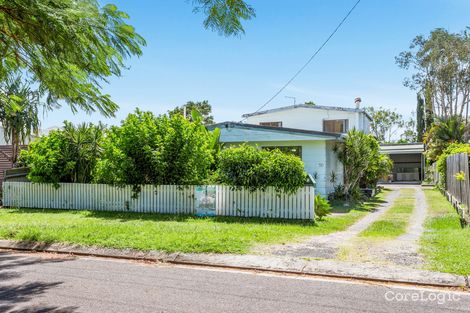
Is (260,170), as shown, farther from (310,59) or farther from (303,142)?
(310,59)

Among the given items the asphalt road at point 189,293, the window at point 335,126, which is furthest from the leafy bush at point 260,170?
the window at point 335,126

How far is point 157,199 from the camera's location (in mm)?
13836

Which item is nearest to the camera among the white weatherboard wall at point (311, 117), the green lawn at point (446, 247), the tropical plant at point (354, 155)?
the green lawn at point (446, 247)

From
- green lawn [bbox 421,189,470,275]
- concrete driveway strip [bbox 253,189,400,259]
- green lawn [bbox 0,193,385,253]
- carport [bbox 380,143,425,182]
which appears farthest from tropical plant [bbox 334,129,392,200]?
carport [bbox 380,143,425,182]

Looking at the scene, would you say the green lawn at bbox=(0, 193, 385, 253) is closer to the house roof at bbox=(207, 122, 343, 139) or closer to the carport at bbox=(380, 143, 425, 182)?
the house roof at bbox=(207, 122, 343, 139)

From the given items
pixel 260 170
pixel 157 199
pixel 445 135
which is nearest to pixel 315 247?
pixel 260 170

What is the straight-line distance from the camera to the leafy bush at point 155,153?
1358 centimetres

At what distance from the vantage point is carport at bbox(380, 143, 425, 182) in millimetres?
42844

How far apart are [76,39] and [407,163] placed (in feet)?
150

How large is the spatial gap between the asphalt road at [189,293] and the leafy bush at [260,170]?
5769 mm

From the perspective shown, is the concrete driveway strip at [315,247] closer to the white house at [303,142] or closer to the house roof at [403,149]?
the white house at [303,142]

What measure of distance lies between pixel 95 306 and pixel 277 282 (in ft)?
8.79

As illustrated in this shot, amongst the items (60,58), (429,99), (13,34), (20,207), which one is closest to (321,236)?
(60,58)

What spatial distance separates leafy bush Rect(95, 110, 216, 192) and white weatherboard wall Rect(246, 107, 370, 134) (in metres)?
13.4
